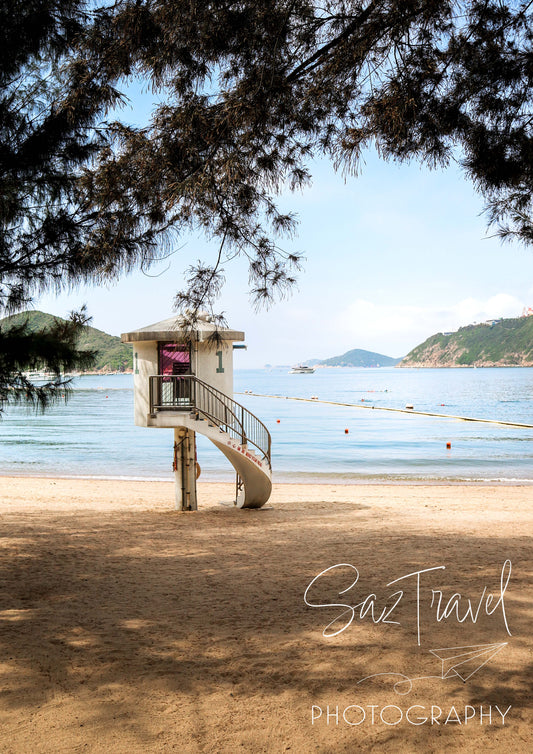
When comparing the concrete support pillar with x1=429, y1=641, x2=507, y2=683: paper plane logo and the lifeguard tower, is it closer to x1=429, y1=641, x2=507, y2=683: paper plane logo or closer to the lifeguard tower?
the lifeguard tower

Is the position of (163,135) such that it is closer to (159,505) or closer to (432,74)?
(432,74)

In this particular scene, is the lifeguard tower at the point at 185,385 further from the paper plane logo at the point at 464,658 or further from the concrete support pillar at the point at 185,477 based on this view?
the paper plane logo at the point at 464,658

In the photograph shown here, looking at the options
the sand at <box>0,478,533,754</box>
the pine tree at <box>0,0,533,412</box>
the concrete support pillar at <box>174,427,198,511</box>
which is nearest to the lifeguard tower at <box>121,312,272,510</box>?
the concrete support pillar at <box>174,427,198,511</box>

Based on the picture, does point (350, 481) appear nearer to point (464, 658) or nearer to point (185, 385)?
point (185, 385)

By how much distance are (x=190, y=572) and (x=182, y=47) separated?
244 inches

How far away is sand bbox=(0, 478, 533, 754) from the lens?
169 inches

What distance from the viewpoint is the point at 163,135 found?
6.39 meters

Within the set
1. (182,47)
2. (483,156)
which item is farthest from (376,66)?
(182,47)

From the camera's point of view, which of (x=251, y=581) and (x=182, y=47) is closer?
(x=182, y=47)

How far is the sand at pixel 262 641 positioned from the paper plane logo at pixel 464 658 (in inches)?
1.0

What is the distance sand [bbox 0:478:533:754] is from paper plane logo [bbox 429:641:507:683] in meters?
0.02

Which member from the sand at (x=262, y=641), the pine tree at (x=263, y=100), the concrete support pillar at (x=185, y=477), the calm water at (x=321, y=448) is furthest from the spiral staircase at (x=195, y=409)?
the calm water at (x=321, y=448)

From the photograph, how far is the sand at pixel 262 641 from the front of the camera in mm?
4305

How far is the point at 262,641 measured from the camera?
580 centimetres
